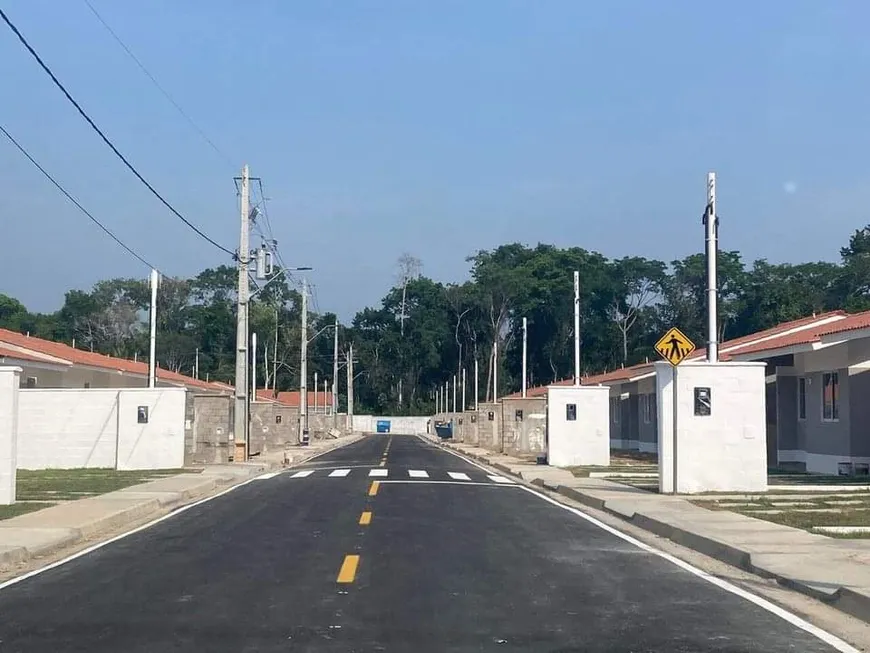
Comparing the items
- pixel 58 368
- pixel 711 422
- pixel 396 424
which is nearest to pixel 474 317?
pixel 396 424

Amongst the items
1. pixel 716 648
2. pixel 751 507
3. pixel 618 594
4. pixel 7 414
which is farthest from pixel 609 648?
pixel 7 414

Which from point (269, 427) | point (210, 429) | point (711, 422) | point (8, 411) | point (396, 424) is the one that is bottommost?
point (396, 424)

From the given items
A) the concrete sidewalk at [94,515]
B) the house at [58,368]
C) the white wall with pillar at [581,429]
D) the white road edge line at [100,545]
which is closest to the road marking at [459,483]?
the concrete sidewalk at [94,515]

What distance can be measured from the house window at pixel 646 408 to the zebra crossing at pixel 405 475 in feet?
56.0

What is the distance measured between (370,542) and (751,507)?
832cm

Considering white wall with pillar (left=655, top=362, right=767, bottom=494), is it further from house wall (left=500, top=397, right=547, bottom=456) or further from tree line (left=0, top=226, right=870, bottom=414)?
tree line (left=0, top=226, right=870, bottom=414)

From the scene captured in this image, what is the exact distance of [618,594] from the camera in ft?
37.4

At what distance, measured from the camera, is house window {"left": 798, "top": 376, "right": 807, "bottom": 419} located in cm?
3256

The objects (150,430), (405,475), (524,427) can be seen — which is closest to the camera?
(405,475)

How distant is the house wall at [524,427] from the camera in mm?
46875

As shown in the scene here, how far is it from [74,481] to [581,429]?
16.4 m

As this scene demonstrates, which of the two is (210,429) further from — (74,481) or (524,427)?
(524,427)

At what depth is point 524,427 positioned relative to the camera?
47.6m

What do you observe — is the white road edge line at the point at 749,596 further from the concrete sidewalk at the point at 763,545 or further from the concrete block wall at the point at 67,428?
the concrete block wall at the point at 67,428
